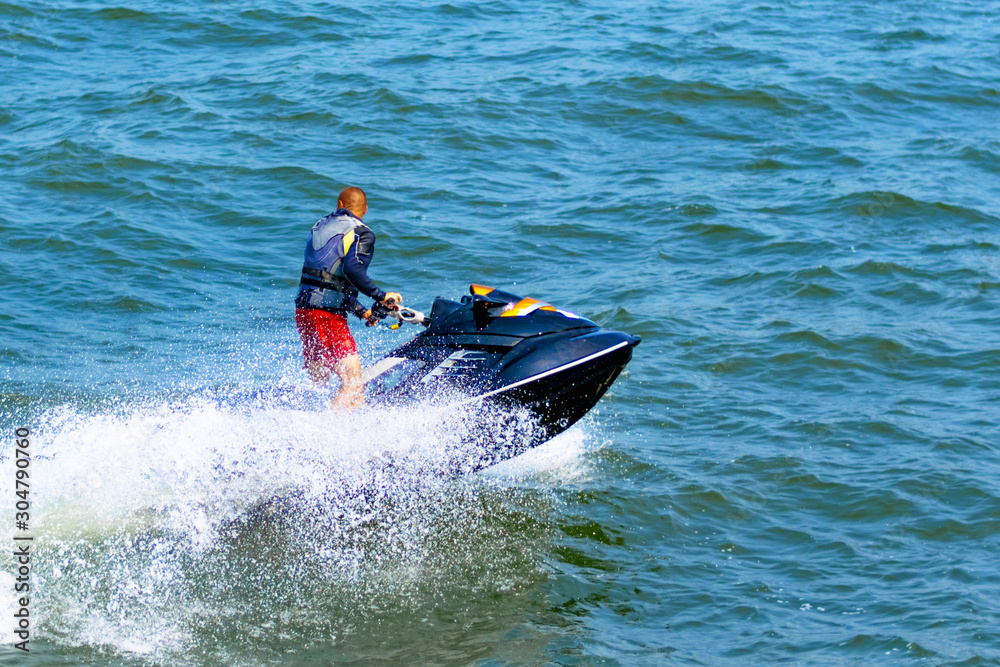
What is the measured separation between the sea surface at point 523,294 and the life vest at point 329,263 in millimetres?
630

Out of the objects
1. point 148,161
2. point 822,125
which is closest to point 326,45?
point 148,161

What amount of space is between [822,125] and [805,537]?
947 cm

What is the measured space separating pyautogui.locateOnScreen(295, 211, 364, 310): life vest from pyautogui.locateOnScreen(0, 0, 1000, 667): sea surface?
0.63 m

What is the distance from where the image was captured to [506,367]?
713 centimetres

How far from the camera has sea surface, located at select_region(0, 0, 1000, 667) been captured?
6.54m

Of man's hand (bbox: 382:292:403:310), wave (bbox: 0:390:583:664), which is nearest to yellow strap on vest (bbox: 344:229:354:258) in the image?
man's hand (bbox: 382:292:403:310)

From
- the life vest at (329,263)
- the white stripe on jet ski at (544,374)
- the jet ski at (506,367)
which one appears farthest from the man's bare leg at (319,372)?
the white stripe on jet ski at (544,374)

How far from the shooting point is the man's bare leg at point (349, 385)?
7.30 meters

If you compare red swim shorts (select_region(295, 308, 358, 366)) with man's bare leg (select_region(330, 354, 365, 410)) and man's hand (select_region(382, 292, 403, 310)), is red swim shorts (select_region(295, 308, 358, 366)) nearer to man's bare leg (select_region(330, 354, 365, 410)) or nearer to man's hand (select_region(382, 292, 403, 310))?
man's bare leg (select_region(330, 354, 365, 410))

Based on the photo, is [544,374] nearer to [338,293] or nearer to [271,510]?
[338,293]

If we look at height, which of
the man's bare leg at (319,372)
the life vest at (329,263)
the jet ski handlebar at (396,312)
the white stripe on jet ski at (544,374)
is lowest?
the man's bare leg at (319,372)

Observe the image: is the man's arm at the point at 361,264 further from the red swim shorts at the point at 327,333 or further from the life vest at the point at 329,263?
the red swim shorts at the point at 327,333

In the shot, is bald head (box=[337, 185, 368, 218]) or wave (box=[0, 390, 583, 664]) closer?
wave (box=[0, 390, 583, 664])

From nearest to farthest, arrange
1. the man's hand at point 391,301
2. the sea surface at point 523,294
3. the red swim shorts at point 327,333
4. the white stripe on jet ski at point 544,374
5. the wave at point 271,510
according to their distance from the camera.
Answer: the sea surface at point 523,294 → the wave at point 271,510 → the white stripe on jet ski at point 544,374 → the man's hand at point 391,301 → the red swim shorts at point 327,333
